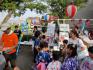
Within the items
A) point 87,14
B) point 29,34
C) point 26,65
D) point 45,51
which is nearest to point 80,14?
point 87,14

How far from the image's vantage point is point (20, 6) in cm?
2450

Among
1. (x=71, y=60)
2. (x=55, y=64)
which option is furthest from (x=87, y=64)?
(x=55, y=64)

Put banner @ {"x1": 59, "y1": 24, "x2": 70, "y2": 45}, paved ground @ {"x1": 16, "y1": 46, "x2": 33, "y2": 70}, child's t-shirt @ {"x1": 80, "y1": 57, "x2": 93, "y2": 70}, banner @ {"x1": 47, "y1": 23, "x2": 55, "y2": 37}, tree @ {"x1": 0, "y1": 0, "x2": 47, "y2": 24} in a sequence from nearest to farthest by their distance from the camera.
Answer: child's t-shirt @ {"x1": 80, "y1": 57, "x2": 93, "y2": 70}, paved ground @ {"x1": 16, "y1": 46, "x2": 33, "y2": 70}, banner @ {"x1": 59, "y1": 24, "x2": 70, "y2": 45}, banner @ {"x1": 47, "y1": 23, "x2": 55, "y2": 37}, tree @ {"x1": 0, "y1": 0, "x2": 47, "y2": 24}

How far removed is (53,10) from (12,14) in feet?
12.4

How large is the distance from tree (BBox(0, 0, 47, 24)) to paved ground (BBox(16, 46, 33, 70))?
336 inches

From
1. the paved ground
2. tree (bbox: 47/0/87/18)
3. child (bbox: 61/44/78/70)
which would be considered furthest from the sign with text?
tree (bbox: 47/0/87/18)

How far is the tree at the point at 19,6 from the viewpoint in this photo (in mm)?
23484

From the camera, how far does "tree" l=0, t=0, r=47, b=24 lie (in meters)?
23.5

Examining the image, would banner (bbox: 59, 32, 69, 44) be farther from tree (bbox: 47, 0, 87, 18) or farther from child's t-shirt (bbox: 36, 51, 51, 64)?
tree (bbox: 47, 0, 87, 18)

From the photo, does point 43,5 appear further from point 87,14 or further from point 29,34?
point 29,34

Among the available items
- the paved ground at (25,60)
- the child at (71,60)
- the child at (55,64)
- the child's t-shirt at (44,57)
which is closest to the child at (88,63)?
the child at (71,60)

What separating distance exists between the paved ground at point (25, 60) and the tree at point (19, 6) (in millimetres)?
8532

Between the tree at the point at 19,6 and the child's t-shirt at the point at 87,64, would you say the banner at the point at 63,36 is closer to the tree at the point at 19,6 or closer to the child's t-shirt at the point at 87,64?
the child's t-shirt at the point at 87,64

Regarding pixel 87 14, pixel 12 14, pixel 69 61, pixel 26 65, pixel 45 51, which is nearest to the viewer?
pixel 69 61
